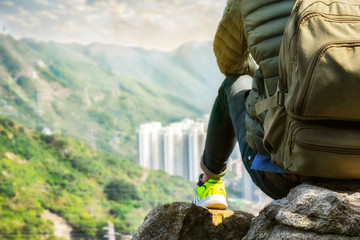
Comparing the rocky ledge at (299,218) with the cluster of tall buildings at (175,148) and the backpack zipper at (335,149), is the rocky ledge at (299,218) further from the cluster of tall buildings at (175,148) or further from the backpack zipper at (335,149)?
the cluster of tall buildings at (175,148)

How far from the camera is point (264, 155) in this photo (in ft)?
2.77

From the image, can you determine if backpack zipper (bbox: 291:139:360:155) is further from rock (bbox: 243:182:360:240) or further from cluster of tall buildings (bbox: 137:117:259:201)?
cluster of tall buildings (bbox: 137:117:259:201)

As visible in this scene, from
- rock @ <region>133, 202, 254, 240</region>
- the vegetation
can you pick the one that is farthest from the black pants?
the vegetation

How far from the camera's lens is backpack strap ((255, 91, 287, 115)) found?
2.37 feet

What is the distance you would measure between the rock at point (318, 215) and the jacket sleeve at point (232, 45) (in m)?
0.37

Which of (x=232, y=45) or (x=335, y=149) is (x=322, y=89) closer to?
(x=335, y=149)

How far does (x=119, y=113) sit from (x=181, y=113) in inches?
67.9

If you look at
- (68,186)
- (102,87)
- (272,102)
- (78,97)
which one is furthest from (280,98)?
(102,87)

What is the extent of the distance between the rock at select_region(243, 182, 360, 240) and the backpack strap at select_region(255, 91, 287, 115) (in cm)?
12

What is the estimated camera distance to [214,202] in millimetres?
1150

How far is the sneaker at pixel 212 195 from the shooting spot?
1150 mm

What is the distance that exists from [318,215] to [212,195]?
0.53 metres

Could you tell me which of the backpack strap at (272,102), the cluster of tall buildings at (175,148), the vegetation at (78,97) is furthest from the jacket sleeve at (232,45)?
the vegetation at (78,97)

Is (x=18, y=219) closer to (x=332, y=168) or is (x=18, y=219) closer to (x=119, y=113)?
(x=119, y=113)
